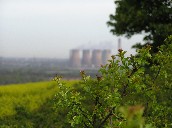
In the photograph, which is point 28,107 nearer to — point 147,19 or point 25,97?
point 25,97

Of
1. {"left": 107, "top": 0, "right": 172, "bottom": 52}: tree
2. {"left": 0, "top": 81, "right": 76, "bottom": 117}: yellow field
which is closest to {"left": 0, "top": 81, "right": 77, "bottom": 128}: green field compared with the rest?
{"left": 0, "top": 81, "right": 76, "bottom": 117}: yellow field

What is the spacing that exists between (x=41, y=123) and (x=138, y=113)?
15.7m

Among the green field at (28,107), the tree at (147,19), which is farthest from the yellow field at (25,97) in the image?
the tree at (147,19)

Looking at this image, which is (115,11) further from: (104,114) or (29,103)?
(104,114)

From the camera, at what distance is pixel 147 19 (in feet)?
74.3

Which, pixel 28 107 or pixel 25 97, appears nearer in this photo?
pixel 28 107

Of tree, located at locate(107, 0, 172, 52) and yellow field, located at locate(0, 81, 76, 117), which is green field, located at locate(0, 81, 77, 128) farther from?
tree, located at locate(107, 0, 172, 52)

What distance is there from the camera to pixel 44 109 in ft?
64.3

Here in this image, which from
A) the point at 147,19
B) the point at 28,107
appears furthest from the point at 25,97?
the point at 147,19

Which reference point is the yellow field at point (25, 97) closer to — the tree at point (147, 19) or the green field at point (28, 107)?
the green field at point (28, 107)

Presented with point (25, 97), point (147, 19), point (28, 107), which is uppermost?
point (147, 19)

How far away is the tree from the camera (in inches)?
866

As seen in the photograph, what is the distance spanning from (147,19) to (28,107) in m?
9.91

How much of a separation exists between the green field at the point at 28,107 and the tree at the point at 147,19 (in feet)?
22.4
